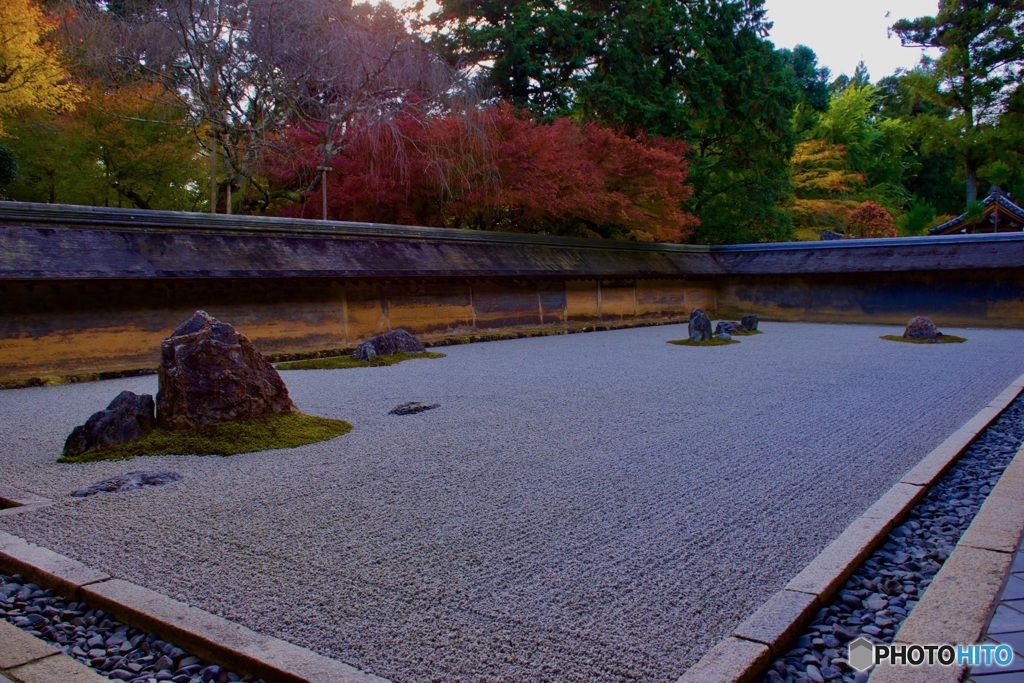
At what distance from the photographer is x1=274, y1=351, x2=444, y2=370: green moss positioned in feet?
34.2

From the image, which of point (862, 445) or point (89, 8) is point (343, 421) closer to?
point (862, 445)

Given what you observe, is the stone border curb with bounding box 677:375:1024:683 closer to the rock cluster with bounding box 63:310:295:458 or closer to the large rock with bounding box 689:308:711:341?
the rock cluster with bounding box 63:310:295:458

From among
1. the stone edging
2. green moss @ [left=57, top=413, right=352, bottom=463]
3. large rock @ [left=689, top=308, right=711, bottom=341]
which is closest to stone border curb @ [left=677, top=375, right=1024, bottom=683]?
the stone edging

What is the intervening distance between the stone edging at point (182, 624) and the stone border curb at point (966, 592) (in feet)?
5.63

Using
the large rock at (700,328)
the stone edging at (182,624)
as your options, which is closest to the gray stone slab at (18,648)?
the stone edging at (182,624)

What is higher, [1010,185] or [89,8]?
[89,8]

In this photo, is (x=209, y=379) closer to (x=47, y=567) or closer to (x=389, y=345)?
(x=47, y=567)

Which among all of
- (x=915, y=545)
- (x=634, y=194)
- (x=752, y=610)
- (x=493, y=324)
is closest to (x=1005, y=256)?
(x=634, y=194)

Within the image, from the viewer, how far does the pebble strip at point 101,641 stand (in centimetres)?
227

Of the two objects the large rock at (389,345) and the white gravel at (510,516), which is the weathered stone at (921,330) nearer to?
the white gravel at (510,516)

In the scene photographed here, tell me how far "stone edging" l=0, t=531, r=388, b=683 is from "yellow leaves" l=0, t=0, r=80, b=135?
1473 cm

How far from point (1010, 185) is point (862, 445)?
33575 mm

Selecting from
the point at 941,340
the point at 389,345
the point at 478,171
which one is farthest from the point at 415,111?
the point at 941,340

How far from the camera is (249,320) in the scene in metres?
11.1
